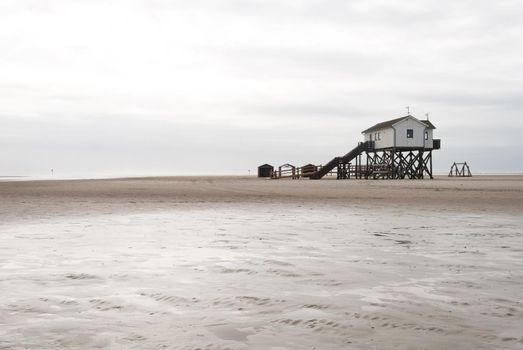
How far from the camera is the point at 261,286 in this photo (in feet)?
18.2

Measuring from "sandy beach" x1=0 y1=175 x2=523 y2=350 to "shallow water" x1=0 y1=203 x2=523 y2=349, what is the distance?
2 centimetres

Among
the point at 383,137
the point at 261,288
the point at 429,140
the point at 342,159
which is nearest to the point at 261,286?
the point at 261,288

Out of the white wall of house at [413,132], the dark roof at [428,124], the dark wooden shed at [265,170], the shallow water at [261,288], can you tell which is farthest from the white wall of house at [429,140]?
the shallow water at [261,288]

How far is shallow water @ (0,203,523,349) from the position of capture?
3838 mm

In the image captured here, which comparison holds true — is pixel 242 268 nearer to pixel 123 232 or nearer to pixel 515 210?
pixel 123 232

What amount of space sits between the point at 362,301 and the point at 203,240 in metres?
4.82

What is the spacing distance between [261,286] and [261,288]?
10 centimetres

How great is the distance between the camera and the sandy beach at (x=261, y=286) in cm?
384

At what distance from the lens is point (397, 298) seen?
16.4 feet

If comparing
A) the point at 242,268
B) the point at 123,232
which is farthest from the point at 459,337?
the point at 123,232

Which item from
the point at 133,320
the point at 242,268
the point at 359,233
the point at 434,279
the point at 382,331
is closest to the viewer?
the point at 382,331

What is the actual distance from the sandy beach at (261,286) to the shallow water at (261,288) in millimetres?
19

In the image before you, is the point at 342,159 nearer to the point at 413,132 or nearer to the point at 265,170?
the point at 413,132

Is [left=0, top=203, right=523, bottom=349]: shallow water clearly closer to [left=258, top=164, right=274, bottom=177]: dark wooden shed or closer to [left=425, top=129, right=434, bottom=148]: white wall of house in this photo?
[left=425, top=129, right=434, bottom=148]: white wall of house
